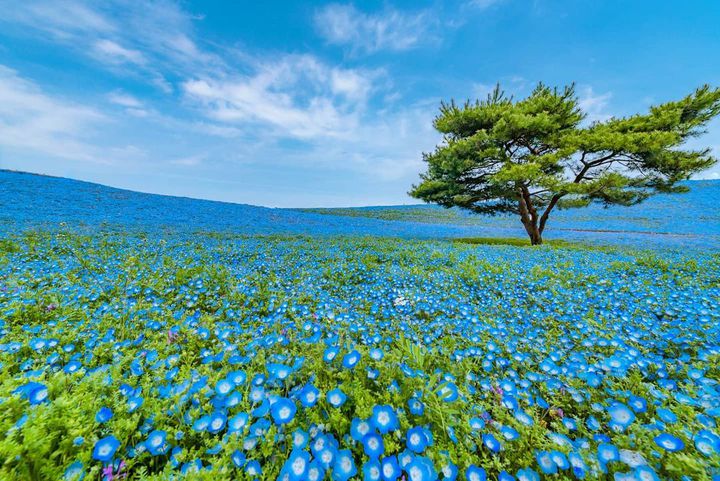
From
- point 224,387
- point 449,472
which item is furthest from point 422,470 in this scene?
point 224,387

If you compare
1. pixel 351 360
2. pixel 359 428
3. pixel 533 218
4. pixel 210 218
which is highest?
pixel 533 218

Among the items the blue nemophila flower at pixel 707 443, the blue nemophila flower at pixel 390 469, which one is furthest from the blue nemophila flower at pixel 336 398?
the blue nemophila flower at pixel 707 443

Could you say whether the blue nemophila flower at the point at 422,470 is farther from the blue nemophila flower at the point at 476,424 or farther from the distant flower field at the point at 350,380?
the blue nemophila flower at the point at 476,424

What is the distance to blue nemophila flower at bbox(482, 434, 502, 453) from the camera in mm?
1735

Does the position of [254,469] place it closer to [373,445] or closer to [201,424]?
[201,424]

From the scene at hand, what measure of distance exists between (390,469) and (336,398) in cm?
55

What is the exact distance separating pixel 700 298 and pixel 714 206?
48142 mm

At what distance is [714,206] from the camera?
34.6m

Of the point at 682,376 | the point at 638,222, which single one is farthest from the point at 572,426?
the point at 638,222

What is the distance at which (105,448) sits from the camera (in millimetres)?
1564

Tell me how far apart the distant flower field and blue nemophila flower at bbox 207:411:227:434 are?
14 mm

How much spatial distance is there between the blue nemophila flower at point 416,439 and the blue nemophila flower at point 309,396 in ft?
2.08

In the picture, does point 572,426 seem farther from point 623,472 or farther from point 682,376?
point 682,376

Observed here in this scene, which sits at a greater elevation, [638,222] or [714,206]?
[714,206]
